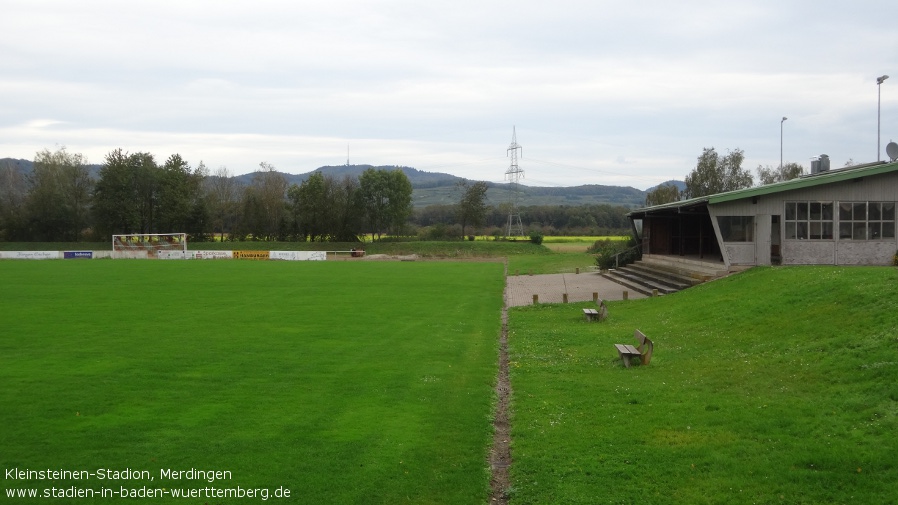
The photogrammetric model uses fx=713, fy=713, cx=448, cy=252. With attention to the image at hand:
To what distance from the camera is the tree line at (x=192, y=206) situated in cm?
9075

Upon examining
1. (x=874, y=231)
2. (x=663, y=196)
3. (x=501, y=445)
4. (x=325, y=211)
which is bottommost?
(x=501, y=445)

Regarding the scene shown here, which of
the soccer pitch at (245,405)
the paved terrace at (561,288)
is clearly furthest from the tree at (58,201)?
the soccer pitch at (245,405)

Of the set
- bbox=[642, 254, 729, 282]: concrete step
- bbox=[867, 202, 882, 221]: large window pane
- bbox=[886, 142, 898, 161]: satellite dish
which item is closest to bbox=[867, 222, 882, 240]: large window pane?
bbox=[867, 202, 882, 221]: large window pane

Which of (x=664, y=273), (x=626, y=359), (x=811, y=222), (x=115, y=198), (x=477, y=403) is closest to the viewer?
(x=477, y=403)

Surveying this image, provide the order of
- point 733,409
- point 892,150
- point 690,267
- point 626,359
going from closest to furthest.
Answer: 1. point 733,409
2. point 626,359
3. point 892,150
4. point 690,267

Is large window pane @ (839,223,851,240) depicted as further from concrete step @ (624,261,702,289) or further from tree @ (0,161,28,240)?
tree @ (0,161,28,240)

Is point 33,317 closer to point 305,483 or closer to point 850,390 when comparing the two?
point 305,483

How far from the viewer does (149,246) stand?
8081 centimetres

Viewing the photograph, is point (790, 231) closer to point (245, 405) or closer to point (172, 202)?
point (245, 405)

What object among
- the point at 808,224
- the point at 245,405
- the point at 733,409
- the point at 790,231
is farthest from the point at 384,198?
the point at 733,409

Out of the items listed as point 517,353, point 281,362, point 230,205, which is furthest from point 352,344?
point 230,205

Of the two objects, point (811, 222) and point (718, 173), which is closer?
point (811, 222)

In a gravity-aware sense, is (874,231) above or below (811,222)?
below

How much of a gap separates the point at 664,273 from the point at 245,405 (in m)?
25.1
